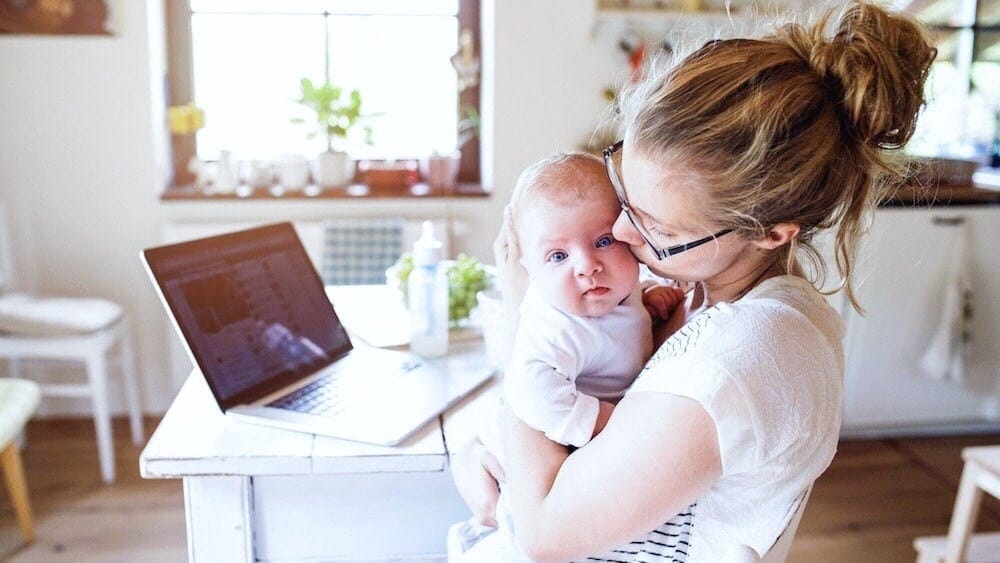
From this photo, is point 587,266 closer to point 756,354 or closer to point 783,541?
point 756,354

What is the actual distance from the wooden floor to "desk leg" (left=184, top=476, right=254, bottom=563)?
1309 mm

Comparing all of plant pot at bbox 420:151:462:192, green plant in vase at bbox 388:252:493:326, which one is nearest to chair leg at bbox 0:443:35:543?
green plant in vase at bbox 388:252:493:326

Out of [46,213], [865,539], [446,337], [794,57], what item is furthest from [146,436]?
[794,57]

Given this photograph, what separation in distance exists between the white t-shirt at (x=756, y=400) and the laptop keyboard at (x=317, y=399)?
0.50 metres

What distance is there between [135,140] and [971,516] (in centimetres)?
273

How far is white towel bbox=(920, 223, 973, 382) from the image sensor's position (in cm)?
287

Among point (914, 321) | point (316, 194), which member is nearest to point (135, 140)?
point (316, 194)

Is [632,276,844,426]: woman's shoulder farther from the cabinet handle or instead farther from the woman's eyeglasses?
the cabinet handle

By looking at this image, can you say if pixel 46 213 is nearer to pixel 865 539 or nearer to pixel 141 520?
pixel 141 520

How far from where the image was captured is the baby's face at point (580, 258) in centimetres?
96

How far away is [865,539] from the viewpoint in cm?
242

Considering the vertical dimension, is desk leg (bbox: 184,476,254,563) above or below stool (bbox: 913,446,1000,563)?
above

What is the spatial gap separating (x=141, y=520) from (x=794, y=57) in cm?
229

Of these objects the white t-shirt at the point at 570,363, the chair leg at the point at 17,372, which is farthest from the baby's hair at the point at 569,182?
the chair leg at the point at 17,372
